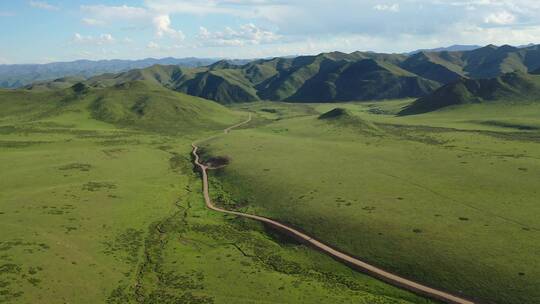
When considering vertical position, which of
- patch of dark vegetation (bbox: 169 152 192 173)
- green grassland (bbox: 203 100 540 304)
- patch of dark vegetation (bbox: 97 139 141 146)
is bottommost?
patch of dark vegetation (bbox: 169 152 192 173)

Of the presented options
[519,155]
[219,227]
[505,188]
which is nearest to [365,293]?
[219,227]

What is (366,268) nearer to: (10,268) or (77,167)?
(10,268)

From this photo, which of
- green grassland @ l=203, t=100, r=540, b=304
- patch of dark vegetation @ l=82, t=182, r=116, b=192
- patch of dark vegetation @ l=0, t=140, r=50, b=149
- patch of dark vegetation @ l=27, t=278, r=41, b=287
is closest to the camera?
patch of dark vegetation @ l=27, t=278, r=41, b=287

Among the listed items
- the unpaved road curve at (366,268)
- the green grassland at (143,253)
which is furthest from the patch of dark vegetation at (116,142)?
the unpaved road curve at (366,268)

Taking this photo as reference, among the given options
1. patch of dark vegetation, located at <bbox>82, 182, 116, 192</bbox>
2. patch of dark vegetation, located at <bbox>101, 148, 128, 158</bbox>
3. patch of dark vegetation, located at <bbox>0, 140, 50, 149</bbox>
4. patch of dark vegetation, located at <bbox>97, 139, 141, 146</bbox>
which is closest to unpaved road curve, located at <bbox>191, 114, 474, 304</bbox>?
patch of dark vegetation, located at <bbox>82, 182, 116, 192</bbox>

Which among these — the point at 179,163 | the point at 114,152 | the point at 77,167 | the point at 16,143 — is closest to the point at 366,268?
the point at 179,163

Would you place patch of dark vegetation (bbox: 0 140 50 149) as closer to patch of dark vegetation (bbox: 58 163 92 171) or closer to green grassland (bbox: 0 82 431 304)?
patch of dark vegetation (bbox: 58 163 92 171)
